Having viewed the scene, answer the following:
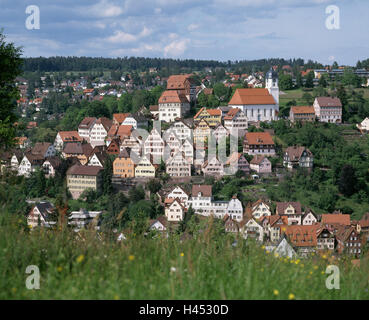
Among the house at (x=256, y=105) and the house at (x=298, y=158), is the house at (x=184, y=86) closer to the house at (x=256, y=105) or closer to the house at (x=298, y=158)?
the house at (x=256, y=105)

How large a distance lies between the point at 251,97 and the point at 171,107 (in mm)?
6238

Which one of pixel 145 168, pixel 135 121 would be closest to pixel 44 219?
pixel 145 168

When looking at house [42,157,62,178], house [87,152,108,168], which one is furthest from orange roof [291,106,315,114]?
house [42,157,62,178]

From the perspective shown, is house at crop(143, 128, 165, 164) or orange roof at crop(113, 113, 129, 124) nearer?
house at crop(143, 128, 165, 164)

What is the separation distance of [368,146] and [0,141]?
3501 centimetres

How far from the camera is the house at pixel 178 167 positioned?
3381cm

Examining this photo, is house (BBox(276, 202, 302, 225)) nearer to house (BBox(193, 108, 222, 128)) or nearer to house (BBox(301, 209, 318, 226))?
house (BBox(301, 209, 318, 226))

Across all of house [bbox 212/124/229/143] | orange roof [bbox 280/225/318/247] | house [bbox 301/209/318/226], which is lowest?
house [bbox 301/209/318/226]

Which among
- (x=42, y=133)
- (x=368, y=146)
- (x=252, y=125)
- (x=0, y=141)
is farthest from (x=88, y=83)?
(x=0, y=141)

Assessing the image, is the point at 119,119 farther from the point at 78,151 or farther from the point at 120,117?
the point at 78,151

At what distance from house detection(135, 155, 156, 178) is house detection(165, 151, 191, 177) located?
1023 millimetres

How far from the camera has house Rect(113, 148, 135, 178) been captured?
115 feet

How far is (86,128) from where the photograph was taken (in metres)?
44.0

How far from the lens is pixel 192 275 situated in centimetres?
350
